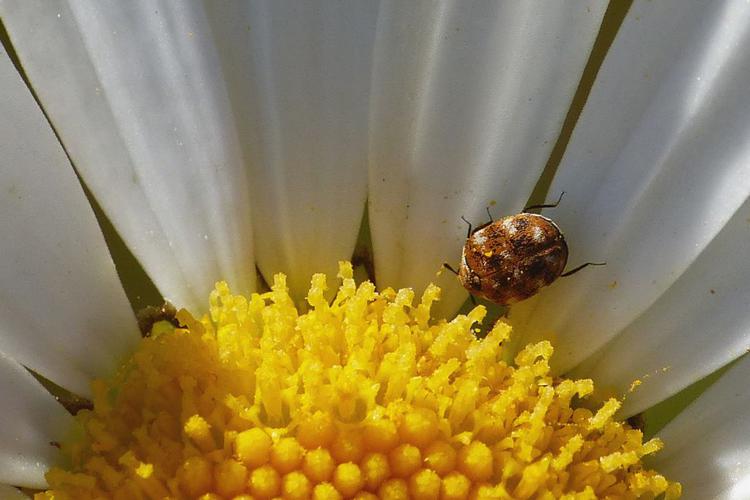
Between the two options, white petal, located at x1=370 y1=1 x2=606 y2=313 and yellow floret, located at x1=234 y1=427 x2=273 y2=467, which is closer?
yellow floret, located at x1=234 y1=427 x2=273 y2=467

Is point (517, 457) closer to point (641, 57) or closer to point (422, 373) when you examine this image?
point (422, 373)

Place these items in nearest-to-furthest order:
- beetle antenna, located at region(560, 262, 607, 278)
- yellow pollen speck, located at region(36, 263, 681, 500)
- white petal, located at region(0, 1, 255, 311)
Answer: yellow pollen speck, located at region(36, 263, 681, 500), white petal, located at region(0, 1, 255, 311), beetle antenna, located at region(560, 262, 607, 278)

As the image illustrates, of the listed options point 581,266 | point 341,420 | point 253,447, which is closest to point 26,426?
point 253,447

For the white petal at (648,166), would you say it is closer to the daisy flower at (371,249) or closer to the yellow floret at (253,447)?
the daisy flower at (371,249)

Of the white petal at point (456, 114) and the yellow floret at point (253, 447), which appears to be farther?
→ the white petal at point (456, 114)

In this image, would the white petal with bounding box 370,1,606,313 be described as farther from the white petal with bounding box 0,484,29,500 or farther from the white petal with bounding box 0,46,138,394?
the white petal with bounding box 0,484,29,500

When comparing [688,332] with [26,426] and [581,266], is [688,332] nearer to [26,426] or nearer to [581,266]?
[581,266]

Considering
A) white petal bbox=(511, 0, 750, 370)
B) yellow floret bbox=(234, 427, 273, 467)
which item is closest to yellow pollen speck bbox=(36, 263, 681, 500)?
yellow floret bbox=(234, 427, 273, 467)

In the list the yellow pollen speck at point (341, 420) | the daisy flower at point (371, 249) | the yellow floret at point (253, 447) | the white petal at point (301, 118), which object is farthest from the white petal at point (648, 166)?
the yellow floret at point (253, 447)
